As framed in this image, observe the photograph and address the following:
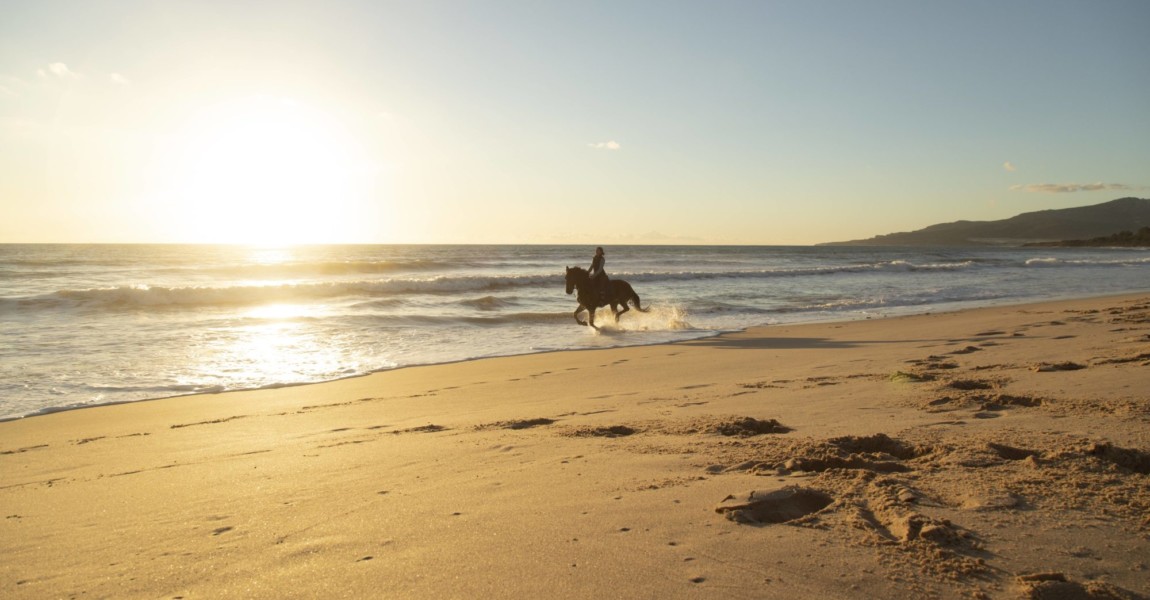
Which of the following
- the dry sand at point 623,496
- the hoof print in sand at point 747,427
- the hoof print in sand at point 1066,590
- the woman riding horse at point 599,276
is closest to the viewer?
the hoof print in sand at point 1066,590

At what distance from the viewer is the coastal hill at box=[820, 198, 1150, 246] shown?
137 m

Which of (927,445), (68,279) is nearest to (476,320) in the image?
(927,445)

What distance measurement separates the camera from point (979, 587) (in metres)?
2.27

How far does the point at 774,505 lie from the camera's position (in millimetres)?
3029

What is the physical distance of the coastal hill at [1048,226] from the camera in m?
137

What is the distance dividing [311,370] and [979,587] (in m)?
9.42

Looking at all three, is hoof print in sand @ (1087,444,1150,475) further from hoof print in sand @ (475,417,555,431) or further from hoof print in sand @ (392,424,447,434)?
hoof print in sand @ (392,424,447,434)

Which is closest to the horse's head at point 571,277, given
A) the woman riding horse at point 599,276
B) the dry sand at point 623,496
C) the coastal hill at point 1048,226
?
the woman riding horse at point 599,276

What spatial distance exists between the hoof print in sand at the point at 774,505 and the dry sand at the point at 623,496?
0.04ft

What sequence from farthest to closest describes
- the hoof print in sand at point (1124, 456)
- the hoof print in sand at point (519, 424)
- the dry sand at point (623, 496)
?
the hoof print in sand at point (519, 424), the hoof print in sand at point (1124, 456), the dry sand at point (623, 496)

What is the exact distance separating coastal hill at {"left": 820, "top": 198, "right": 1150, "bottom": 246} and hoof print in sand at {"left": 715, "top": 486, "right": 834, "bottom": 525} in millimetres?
150398

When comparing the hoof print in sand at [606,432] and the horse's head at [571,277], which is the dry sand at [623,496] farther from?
the horse's head at [571,277]

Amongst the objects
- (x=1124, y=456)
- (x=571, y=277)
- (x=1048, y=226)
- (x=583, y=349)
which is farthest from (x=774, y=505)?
(x=1048, y=226)

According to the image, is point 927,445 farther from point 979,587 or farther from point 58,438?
point 58,438
